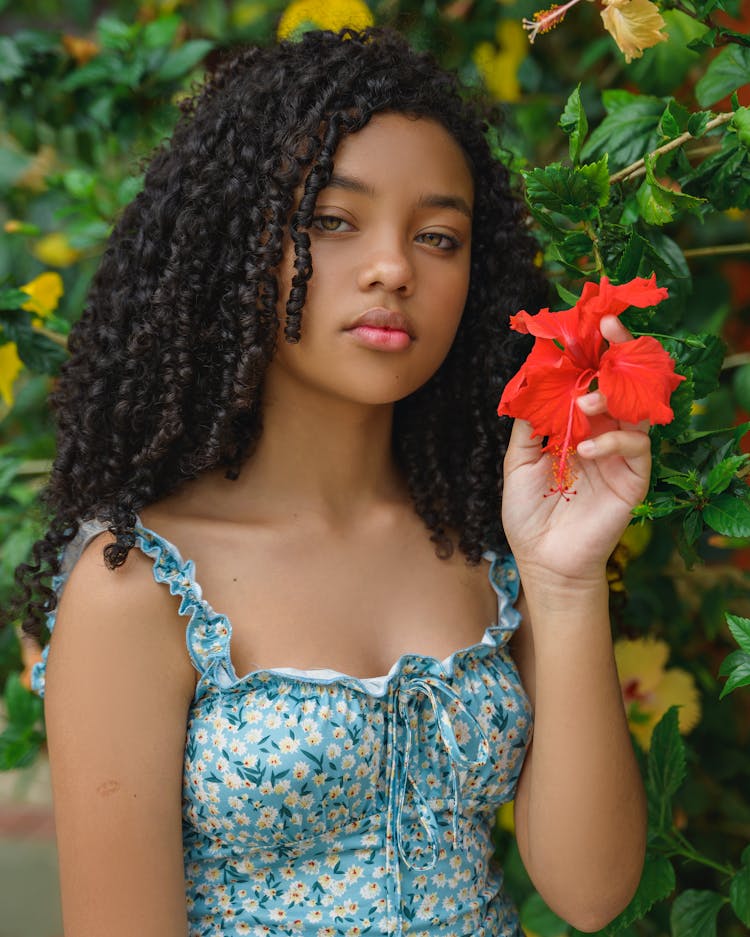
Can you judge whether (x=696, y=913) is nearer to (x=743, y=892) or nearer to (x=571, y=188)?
(x=743, y=892)

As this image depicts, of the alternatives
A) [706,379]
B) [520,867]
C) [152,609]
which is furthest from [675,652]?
[152,609]

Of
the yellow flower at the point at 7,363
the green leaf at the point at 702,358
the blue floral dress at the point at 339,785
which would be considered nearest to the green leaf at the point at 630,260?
the green leaf at the point at 702,358

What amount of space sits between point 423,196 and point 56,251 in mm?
1096

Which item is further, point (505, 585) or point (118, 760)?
point (505, 585)

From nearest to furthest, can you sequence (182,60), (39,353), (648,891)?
(648,891)
(39,353)
(182,60)

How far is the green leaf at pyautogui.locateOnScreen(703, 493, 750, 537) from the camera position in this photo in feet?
3.68

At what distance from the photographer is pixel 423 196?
133cm

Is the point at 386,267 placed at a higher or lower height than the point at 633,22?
lower

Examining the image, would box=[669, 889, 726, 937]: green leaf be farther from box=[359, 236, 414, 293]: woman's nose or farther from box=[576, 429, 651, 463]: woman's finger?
box=[359, 236, 414, 293]: woman's nose

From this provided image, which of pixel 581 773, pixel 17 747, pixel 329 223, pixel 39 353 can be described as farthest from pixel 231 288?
pixel 17 747

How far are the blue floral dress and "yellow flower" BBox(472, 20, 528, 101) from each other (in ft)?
3.42

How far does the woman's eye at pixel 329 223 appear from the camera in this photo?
51.4 inches

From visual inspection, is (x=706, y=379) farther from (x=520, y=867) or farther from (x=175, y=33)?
(x=175, y=33)

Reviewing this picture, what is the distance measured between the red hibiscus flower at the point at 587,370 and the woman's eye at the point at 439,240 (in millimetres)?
282
